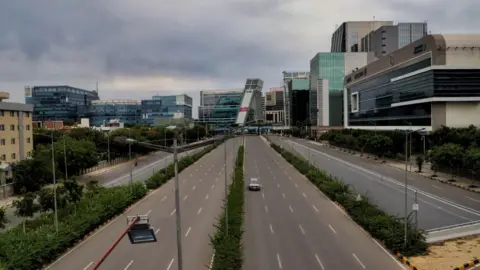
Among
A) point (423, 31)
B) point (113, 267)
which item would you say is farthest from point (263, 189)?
point (423, 31)

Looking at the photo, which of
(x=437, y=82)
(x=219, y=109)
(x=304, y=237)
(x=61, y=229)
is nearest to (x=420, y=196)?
(x=304, y=237)

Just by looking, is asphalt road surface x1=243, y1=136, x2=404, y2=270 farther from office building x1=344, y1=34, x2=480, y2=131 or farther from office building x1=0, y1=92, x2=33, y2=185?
office building x1=344, y1=34, x2=480, y2=131

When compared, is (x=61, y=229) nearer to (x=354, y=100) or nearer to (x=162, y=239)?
(x=162, y=239)

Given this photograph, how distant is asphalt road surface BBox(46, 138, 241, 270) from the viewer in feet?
74.0

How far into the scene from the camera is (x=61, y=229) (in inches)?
1033

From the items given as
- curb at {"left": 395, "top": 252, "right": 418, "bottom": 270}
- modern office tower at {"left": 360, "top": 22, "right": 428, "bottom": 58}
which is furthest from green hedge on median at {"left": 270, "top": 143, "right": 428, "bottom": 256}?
modern office tower at {"left": 360, "top": 22, "right": 428, "bottom": 58}

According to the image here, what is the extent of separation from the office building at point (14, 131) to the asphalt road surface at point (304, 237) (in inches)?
1378

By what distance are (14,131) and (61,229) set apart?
4146 cm

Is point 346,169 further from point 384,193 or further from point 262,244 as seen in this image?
point 262,244

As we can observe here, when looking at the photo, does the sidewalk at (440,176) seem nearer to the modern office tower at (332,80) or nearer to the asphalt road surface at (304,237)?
the asphalt road surface at (304,237)

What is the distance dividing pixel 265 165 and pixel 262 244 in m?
49.2

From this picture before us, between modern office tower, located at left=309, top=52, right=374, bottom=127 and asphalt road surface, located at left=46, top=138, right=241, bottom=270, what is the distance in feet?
445

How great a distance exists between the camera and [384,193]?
43219 millimetres

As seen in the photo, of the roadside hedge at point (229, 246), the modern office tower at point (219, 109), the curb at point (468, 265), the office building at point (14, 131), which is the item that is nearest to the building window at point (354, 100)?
the modern office tower at point (219, 109)
